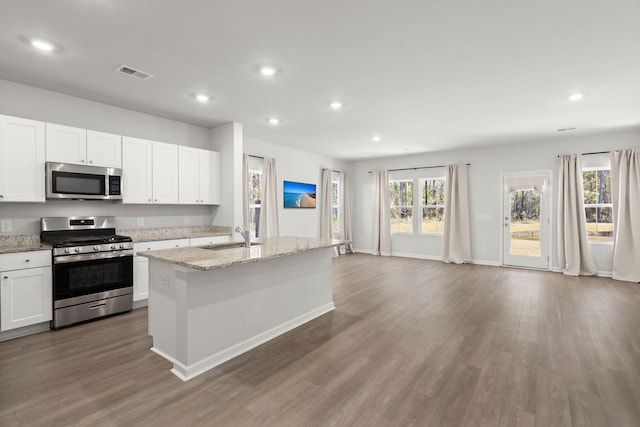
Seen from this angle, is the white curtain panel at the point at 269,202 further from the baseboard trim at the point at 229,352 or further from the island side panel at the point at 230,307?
the baseboard trim at the point at 229,352

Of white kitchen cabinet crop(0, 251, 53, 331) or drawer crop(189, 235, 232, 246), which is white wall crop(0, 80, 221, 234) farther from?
white kitchen cabinet crop(0, 251, 53, 331)

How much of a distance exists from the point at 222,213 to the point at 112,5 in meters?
3.32

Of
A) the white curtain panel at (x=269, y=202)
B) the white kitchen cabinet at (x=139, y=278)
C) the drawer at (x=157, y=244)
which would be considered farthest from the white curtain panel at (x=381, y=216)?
the white kitchen cabinet at (x=139, y=278)

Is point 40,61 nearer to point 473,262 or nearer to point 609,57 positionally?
point 609,57

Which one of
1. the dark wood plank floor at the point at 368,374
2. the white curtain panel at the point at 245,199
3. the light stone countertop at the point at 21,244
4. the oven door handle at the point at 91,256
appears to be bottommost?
the dark wood plank floor at the point at 368,374

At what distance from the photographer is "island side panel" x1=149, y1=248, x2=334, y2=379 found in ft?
7.81

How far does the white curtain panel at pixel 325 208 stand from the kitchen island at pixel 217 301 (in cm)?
447

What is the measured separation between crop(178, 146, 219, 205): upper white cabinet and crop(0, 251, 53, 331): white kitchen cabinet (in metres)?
1.80

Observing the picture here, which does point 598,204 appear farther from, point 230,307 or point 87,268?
point 87,268

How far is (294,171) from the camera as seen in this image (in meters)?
7.14

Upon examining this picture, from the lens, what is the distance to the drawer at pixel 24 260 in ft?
9.65

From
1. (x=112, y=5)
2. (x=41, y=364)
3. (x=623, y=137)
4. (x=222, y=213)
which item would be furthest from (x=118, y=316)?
(x=623, y=137)

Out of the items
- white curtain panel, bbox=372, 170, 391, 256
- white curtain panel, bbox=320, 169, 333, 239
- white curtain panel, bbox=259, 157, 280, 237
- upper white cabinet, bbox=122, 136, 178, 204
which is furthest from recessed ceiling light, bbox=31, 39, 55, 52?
white curtain panel, bbox=372, 170, 391, 256

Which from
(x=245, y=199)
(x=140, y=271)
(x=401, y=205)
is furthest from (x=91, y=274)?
(x=401, y=205)
